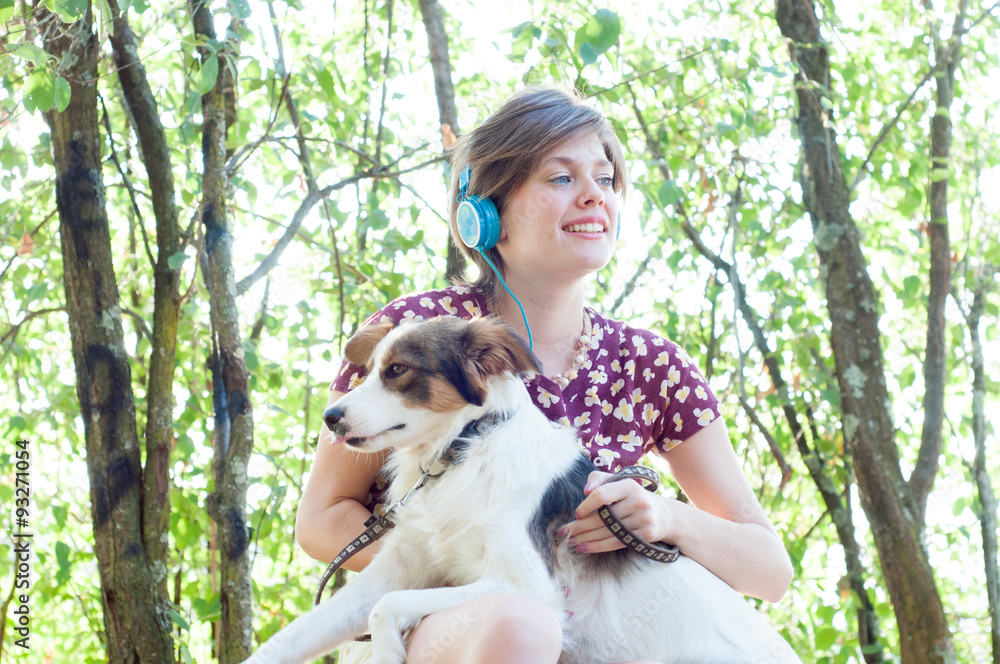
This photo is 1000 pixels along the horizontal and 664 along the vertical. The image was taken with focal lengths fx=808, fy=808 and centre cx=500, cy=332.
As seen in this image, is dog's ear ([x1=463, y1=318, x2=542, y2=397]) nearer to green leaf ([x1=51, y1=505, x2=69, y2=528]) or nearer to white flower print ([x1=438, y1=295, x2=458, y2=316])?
white flower print ([x1=438, y1=295, x2=458, y2=316])

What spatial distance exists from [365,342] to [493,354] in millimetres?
382

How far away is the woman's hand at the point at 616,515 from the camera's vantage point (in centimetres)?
173

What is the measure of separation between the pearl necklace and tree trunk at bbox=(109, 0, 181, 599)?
1.44 meters

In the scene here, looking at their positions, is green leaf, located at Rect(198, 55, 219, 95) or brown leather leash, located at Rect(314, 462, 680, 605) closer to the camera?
brown leather leash, located at Rect(314, 462, 680, 605)

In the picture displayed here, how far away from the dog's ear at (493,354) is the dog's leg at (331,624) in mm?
484

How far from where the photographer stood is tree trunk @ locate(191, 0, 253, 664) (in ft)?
8.72

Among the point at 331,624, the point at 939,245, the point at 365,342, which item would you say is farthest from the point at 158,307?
the point at 939,245

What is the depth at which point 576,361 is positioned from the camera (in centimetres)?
227

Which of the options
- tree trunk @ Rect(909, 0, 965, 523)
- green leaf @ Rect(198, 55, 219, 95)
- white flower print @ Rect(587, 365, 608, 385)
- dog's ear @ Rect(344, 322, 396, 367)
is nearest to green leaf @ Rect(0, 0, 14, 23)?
green leaf @ Rect(198, 55, 219, 95)

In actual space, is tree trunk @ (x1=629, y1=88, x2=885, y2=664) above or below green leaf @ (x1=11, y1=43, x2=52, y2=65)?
below

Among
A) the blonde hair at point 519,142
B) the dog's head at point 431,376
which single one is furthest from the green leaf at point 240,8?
the dog's head at point 431,376

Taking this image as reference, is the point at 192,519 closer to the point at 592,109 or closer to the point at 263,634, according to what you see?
the point at 263,634

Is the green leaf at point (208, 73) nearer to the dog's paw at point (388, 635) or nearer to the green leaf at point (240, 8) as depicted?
the green leaf at point (240, 8)

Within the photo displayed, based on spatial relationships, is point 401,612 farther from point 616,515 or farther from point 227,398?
point 227,398
